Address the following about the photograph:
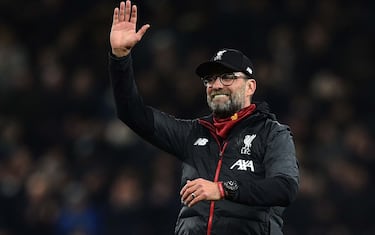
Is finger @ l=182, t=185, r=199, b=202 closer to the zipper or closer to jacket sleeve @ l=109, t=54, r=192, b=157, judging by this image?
the zipper

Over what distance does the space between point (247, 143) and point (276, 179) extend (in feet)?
1.24

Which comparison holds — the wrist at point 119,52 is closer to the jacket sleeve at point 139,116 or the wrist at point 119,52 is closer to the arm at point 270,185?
the jacket sleeve at point 139,116

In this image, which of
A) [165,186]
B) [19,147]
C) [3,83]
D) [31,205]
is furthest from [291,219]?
[3,83]

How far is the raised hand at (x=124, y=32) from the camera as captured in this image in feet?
17.0

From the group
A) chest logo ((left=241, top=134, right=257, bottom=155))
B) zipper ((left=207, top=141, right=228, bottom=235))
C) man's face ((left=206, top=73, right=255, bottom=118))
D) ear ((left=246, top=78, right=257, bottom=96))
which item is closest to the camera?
zipper ((left=207, top=141, right=228, bottom=235))

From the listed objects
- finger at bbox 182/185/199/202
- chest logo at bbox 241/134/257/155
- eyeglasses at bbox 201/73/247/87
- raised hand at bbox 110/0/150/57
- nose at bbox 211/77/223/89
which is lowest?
finger at bbox 182/185/199/202

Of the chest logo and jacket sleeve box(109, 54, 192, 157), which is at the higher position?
jacket sleeve box(109, 54, 192, 157)

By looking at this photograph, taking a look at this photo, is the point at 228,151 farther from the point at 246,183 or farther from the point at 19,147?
the point at 19,147

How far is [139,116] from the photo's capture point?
529 cm

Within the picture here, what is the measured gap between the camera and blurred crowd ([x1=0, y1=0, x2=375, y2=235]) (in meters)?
8.96

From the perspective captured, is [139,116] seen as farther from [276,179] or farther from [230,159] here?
[276,179]

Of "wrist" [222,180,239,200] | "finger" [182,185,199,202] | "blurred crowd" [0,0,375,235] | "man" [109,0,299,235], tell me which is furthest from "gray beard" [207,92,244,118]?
"blurred crowd" [0,0,375,235]

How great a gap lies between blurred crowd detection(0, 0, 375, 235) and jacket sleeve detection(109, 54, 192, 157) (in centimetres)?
315

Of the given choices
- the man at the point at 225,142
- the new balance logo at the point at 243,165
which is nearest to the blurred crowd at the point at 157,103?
the man at the point at 225,142
